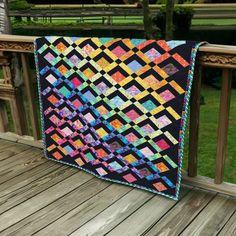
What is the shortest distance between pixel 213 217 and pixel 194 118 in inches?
26.2

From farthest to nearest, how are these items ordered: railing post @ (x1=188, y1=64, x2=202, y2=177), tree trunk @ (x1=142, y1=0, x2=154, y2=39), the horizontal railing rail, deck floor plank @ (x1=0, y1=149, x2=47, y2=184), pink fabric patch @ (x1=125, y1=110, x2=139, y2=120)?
the horizontal railing rail
tree trunk @ (x1=142, y1=0, x2=154, y2=39)
deck floor plank @ (x1=0, y1=149, x2=47, y2=184)
pink fabric patch @ (x1=125, y1=110, x2=139, y2=120)
railing post @ (x1=188, y1=64, x2=202, y2=177)

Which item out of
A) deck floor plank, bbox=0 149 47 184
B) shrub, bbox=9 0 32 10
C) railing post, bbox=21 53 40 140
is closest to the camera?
deck floor plank, bbox=0 149 47 184

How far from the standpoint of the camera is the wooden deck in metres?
2.33

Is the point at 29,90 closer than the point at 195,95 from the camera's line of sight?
No

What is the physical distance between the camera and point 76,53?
2.82 metres

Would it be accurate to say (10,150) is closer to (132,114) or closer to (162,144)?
(132,114)

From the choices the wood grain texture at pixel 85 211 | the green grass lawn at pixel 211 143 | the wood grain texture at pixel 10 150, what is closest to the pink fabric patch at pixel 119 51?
the wood grain texture at pixel 85 211

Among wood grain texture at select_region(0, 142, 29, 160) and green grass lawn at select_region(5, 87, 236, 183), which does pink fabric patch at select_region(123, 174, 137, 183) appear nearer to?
wood grain texture at select_region(0, 142, 29, 160)

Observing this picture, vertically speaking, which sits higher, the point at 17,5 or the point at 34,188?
the point at 17,5

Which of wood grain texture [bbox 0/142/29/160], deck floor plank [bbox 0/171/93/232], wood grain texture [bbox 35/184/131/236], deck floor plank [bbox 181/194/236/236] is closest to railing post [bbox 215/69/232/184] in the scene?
deck floor plank [bbox 181/194/236/236]

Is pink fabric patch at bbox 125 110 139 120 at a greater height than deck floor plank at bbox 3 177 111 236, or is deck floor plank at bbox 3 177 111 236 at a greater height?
pink fabric patch at bbox 125 110 139 120

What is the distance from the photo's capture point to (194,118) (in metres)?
2.57

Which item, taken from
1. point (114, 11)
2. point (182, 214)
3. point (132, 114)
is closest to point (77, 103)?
point (132, 114)

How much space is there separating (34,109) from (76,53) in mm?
845
